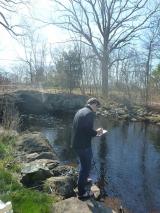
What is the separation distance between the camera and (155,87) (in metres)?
37.8

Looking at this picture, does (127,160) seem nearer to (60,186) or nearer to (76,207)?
(60,186)

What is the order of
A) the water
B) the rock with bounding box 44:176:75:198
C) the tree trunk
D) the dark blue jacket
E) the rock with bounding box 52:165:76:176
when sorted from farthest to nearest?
the tree trunk < the water < the rock with bounding box 52:165:76:176 < the rock with bounding box 44:176:75:198 < the dark blue jacket

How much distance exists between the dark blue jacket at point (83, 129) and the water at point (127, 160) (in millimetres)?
2568

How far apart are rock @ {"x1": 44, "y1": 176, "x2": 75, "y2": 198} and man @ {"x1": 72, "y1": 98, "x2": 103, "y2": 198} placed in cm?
48

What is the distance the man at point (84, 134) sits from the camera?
7.17m

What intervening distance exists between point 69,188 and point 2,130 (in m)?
6.31

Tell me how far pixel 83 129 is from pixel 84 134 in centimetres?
12

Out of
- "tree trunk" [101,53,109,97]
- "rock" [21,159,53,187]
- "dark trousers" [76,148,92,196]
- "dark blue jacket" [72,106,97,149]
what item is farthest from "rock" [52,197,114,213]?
"tree trunk" [101,53,109,97]

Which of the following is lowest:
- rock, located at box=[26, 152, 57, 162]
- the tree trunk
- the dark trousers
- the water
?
the water

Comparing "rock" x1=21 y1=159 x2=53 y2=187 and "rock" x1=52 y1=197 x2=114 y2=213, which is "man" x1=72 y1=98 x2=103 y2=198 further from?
"rock" x1=21 y1=159 x2=53 y2=187

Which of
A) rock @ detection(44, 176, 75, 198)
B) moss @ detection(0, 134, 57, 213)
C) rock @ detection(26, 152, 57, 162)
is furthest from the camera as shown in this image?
rock @ detection(26, 152, 57, 162)

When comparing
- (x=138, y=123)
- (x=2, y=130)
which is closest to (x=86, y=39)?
(x=138, y=123)

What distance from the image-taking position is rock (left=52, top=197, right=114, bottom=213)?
6.73 m

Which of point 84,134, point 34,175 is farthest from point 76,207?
point 34,175
